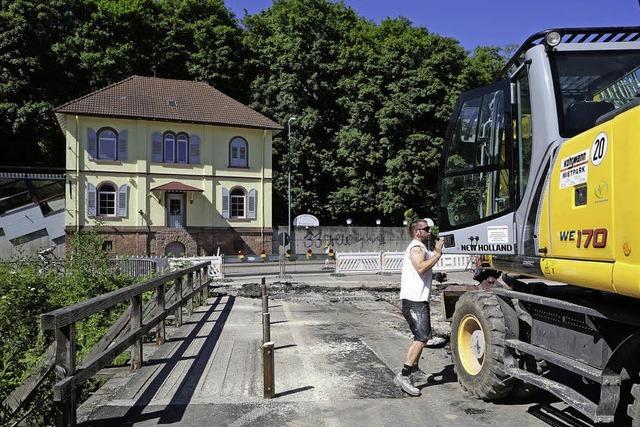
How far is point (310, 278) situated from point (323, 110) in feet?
90.8

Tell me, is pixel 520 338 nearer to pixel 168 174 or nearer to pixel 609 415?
pixel 609 415

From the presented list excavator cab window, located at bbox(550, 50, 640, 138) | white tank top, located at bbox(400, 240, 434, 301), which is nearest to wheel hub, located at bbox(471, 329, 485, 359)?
white tank top, located at bbox(400, 240, 434, 301)

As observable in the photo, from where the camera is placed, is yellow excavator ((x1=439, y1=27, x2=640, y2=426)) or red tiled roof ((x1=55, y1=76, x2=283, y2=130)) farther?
red tiled roof ((x1=55, y1=76, x2=283, y2=130))

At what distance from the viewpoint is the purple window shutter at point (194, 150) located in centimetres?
3956

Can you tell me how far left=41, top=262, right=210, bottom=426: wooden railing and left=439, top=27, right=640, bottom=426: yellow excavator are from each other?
386 centimetres

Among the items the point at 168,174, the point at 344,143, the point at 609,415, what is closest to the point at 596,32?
the point at 609,415

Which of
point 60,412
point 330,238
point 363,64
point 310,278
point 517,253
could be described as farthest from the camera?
point 363,64

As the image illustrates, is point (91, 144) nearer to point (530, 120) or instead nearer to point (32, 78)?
point (32, 78)

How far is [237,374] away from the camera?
725 cm

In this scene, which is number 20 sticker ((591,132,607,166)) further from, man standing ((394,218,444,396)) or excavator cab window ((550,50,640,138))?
man standing ((394,218,444,396))

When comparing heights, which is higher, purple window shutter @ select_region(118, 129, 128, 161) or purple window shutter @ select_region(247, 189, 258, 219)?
purple window shutter @ select_region(118, 129, 128, 161)

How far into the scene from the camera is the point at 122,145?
3781 centimetres

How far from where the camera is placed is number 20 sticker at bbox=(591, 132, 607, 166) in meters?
4.12

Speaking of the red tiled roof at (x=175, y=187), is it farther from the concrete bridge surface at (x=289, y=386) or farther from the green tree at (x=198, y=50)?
the concrete bridge surface at (x=289, y=386)
